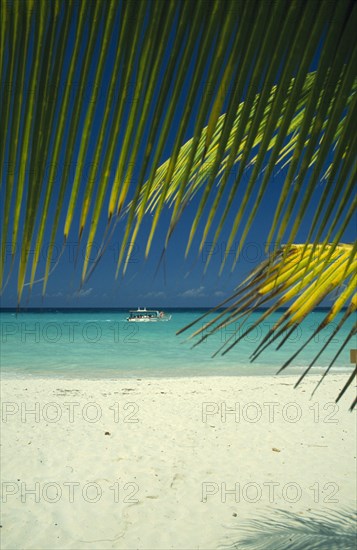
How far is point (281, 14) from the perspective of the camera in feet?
1.86

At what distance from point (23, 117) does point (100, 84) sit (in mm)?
103

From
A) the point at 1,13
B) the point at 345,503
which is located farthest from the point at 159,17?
the point at 345,503

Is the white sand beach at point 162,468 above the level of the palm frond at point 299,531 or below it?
below

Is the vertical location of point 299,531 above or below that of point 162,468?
above

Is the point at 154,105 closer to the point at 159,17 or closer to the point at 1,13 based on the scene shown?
the point at 159,17

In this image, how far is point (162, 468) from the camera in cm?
558

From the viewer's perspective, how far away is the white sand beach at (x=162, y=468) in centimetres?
414

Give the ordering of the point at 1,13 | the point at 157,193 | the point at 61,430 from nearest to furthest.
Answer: the point at 1,13 → the point at 157,193 → the point at 61,430

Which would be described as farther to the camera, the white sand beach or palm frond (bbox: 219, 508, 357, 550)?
the white sand beach

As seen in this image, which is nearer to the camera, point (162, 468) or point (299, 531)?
point (299, 531)

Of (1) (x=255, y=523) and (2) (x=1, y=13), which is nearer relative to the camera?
(2) (x=1, y=13)

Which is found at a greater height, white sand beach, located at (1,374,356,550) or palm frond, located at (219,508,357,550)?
palm frond, located at (219,508,357,550)

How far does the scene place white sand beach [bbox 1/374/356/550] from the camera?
4.14 metres

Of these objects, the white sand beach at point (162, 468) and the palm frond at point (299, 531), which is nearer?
the palm frond at point (299, 531)
